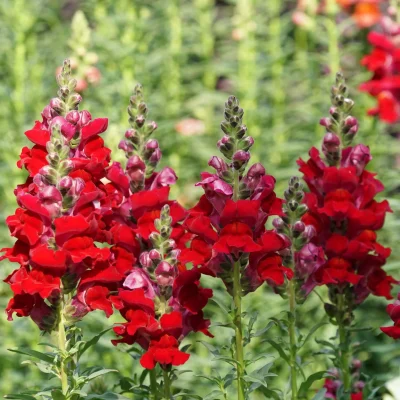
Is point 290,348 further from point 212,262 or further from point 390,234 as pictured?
point 390,234

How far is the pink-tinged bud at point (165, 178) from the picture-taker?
3.00 meters

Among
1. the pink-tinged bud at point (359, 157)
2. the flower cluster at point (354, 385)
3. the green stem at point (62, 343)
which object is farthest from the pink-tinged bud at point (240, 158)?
the flower cluster at point (354, 385)

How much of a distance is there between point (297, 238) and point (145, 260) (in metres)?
0.53

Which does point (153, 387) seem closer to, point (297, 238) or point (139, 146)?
point (297, 238)

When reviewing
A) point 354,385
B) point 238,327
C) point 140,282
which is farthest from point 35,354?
point 354,385

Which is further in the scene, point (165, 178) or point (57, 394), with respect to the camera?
point (165, 178)

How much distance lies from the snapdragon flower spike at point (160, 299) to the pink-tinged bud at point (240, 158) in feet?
0.83

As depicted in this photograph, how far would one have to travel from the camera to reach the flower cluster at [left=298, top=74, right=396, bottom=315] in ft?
10.2

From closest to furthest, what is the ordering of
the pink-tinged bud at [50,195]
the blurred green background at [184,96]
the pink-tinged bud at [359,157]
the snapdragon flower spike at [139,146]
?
the pink-tinged bud at [50,195]
the snapdragon flower spike at [139,146]
the pink-tinged bud at [359,157]
the blurred green background at [184,96]

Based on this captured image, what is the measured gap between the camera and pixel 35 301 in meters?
2.80

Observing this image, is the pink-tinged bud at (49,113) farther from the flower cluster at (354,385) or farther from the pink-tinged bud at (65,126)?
the flower cluster at (354,385)

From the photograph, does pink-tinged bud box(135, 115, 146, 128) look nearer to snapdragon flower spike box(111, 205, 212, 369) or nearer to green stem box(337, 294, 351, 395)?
snapdragon flower spike box(111, 205, 212, 369)

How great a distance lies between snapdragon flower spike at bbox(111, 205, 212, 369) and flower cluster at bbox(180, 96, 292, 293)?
0.07 metres

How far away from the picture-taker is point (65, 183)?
2.68 m
